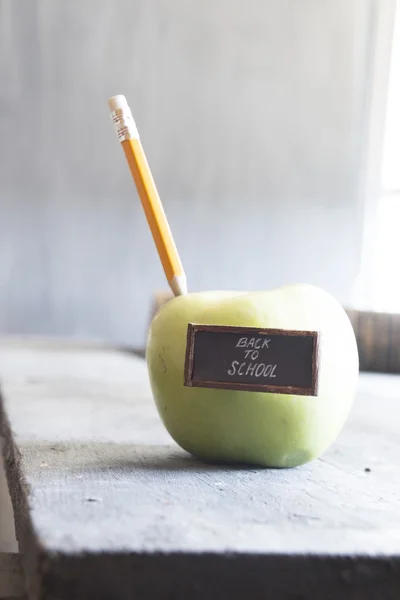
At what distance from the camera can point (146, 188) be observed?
616mm

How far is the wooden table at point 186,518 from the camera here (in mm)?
362

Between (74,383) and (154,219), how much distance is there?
0.58m

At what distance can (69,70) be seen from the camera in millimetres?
2189

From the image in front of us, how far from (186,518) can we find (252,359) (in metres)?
0.15

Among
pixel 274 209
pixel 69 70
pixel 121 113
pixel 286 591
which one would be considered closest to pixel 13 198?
pixel 69 70

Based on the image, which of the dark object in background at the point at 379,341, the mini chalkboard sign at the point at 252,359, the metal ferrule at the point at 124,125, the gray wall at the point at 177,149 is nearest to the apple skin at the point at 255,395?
the mini chalkboard sign at the point at 252,359

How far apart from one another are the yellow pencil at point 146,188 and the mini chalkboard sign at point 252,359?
81 mm

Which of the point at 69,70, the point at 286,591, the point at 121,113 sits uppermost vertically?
the point at 69,70

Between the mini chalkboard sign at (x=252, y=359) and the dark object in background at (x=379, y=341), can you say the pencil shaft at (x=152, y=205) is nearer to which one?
the mini chalkboard sign at (x=252, y=359)

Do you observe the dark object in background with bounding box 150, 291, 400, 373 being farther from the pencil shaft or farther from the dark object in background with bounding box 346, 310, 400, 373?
the pencil shaft

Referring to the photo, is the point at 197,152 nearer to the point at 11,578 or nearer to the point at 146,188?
the point at 146,188

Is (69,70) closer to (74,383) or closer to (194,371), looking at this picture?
(74,383)

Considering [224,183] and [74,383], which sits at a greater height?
[224,183]

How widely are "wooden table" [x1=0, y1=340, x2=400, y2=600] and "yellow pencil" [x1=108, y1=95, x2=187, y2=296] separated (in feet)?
0.51
